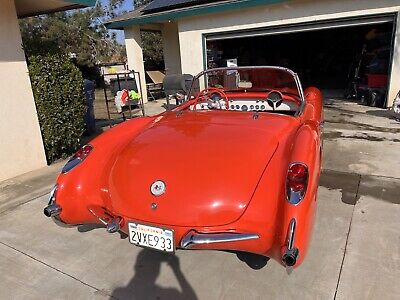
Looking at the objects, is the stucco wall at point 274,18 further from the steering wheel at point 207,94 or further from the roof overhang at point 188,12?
the steering wheel at point 207,94

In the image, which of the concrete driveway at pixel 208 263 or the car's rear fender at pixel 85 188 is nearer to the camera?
the concrete driveway at pixel 208 263

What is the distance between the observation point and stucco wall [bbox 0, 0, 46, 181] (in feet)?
15.7

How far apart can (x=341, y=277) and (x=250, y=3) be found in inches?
328

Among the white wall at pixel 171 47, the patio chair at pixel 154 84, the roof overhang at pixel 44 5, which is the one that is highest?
the roof overhang at pixel 44 5

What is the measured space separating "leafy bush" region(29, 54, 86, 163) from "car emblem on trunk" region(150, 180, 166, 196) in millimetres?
3651

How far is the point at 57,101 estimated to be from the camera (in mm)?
5348

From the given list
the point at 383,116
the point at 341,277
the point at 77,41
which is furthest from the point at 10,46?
the point at 77,41

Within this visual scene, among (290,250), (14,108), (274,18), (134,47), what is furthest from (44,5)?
(134,47)

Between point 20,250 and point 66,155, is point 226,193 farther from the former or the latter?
point 66,155

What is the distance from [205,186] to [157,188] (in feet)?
1.16

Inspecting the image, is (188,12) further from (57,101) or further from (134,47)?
(57,101)

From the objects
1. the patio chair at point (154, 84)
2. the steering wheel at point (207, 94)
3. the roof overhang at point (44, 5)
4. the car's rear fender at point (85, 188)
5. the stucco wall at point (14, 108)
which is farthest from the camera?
the patio chair at point (154, 84)

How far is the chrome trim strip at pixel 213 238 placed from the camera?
2201 millimetres

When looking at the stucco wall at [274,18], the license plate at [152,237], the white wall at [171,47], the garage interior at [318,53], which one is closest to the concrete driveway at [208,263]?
the license plate at [152,237]
